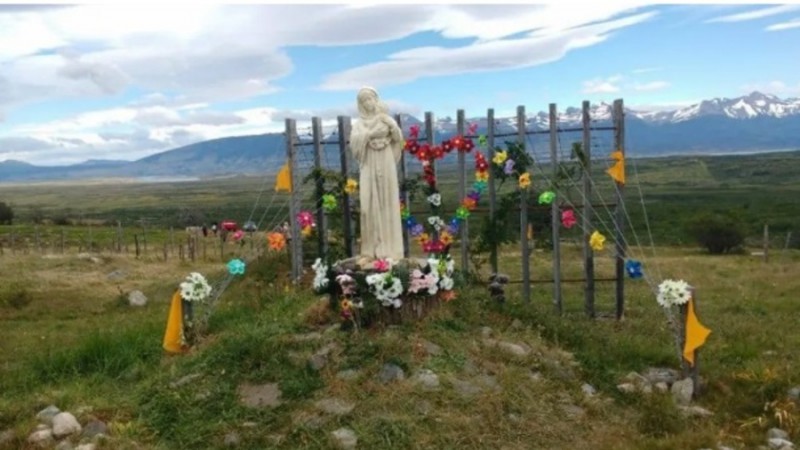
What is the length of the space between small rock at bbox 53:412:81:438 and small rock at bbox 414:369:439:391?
12.5ft

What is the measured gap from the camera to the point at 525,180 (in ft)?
43.4

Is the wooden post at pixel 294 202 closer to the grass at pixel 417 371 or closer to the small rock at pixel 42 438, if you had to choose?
the grass at pixel 417 371

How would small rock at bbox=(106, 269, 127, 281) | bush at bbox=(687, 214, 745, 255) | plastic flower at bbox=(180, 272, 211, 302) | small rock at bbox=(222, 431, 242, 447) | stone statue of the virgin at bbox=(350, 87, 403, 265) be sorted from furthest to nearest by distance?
bush at bbox=(687, 214, 745, 255), small rock at bbox=(106, 269, 127, 281), plastic flower at bbox=(180, 272, 211, 302), stone statue of the virgin at bbox=(350, 87, 403, 265), small rock at bbox=(222, 431, 242, 447)

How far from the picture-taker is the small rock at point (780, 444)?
788 centimetres

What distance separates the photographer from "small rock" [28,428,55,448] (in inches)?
325

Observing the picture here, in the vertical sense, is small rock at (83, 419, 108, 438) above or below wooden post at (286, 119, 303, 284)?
below

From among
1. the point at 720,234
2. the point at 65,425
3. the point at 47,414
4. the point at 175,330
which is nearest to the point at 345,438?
the point at 65,425

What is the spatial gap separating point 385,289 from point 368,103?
9.19ft

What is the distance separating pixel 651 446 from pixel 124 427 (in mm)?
5681

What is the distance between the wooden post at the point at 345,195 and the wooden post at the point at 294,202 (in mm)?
938

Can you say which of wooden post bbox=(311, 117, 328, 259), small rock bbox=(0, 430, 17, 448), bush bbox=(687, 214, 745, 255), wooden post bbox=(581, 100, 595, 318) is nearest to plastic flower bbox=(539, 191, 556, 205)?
wooden post bbox=(581, 100, 595, 318)

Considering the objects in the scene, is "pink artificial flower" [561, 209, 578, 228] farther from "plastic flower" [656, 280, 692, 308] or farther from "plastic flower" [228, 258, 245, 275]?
"plastic flower" [228, 258, 245, 275]

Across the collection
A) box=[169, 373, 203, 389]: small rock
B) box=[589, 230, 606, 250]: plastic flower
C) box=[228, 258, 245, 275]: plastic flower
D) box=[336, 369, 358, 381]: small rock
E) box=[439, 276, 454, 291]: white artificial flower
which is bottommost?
box=[169, 373, 203, 389]: small rock

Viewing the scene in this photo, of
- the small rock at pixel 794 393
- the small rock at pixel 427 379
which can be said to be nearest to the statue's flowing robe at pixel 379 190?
the small rock at pixel 427 379
